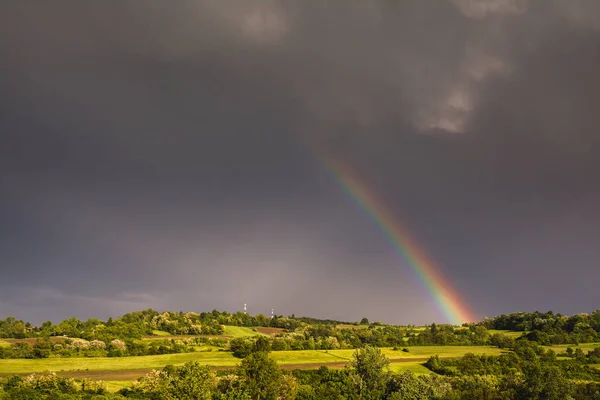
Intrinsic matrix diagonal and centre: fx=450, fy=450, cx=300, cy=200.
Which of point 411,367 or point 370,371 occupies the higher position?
point 370,371

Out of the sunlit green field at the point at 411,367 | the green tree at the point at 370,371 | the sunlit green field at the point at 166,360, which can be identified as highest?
the green tree at the point at 370,371

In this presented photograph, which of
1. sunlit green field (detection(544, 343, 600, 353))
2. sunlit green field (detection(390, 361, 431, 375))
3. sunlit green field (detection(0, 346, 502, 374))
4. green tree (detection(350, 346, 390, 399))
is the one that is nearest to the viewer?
green tree (detection(350, 346, 390, 399))

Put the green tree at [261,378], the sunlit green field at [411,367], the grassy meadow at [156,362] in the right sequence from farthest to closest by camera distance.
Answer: the sunlit green field at [411,367], the grassy meadow at [156,362], the green tree at [261,378]

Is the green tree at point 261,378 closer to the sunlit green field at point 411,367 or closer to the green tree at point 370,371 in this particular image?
the green tree at point 370,371

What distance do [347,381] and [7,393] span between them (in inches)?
2096

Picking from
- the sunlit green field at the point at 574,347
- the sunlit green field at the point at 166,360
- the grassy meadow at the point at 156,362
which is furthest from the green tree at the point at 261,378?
the sunlit green field at the point at 574,347

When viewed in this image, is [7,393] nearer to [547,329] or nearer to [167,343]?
[167,343]

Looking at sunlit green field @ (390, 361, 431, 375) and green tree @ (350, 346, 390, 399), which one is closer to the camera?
green tree @ (350, 346, 390, 399)

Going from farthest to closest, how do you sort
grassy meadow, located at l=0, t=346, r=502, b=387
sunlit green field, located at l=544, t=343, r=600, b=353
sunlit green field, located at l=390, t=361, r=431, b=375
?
sunlit green field, located at l=544, t=343, r=600, b=353 → sunlit green field, located at l=390, t=361, r=431, b=375 → grassy meadow, located at l=0, t=346, r=502, b=387

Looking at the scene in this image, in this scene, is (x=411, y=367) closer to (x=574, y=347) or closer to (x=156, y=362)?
(x=156, y=362)

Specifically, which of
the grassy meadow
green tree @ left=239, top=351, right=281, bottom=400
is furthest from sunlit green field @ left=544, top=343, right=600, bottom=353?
green tree @ left=239, top=351, right=281, bottom=400

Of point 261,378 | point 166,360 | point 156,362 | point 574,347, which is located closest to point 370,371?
point 261,378

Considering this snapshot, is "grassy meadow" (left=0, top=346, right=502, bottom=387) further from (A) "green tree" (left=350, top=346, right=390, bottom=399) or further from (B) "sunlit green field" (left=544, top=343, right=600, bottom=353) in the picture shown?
(A) "green tree" (left=350, top=346, right=390, bottom=399)

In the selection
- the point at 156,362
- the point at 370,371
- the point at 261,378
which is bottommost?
the point at 156,362
